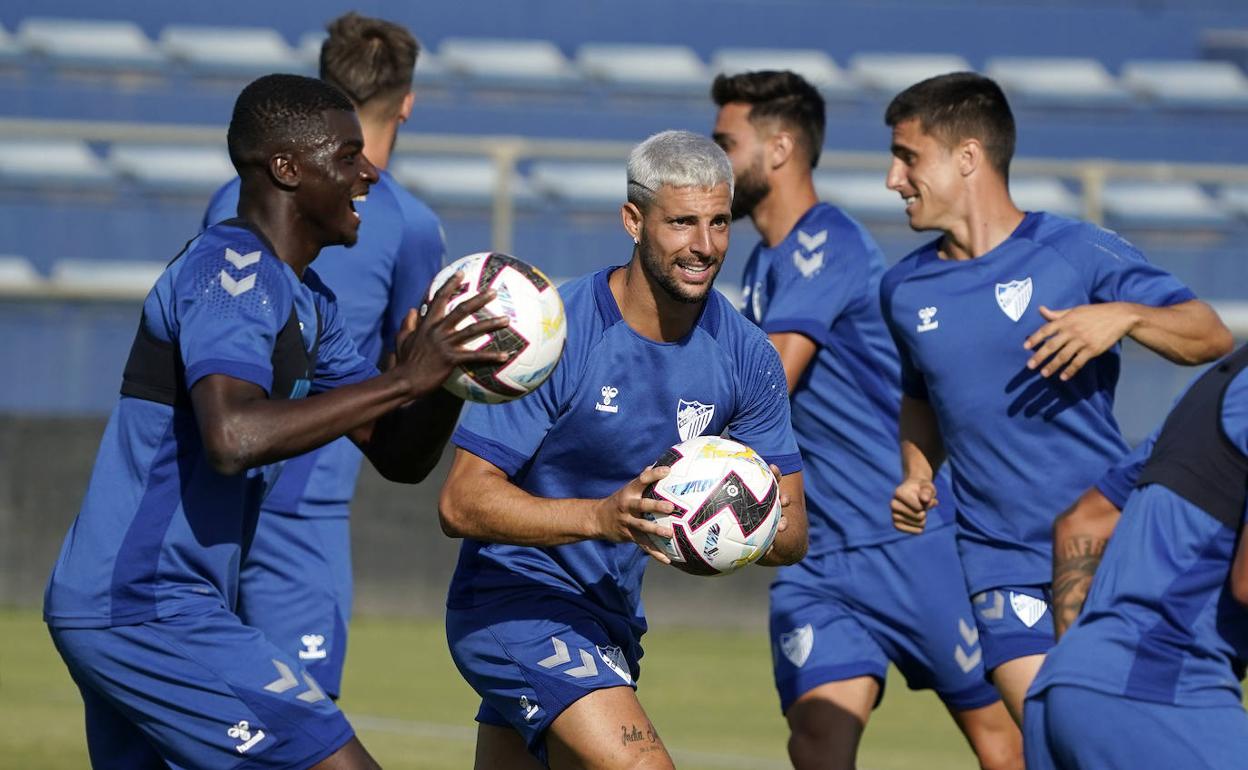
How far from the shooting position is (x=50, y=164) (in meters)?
15.1

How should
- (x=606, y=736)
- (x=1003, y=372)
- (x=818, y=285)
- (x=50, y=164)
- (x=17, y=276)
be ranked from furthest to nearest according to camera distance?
(x=50, y=164), (x=17, y=276), (x=818, y=285), (x=1003, y=372), (x=606, y=736)

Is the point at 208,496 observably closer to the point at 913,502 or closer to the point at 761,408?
the point at 761,408

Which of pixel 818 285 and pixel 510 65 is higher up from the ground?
pixel 818 285

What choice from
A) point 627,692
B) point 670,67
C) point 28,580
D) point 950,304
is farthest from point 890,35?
point 627,692

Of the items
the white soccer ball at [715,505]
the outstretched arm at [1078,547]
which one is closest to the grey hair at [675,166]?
the white soccer ball at [715,505]

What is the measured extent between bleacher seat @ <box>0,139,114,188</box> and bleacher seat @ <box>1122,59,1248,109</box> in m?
11.8

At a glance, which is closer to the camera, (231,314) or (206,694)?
(231,314)

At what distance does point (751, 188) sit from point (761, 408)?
2252mm

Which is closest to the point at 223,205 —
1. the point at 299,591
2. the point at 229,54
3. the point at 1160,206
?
the point at 299,591

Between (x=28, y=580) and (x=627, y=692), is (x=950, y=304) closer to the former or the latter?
(x=627, y=692)

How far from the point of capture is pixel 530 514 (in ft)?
15.2

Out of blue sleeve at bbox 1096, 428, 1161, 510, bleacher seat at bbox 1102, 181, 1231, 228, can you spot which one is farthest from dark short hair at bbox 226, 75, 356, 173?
bleacher seat at bbox 1102, 181, 1231, 228

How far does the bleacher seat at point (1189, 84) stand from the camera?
66.8 feet

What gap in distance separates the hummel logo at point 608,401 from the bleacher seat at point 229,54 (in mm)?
15431
